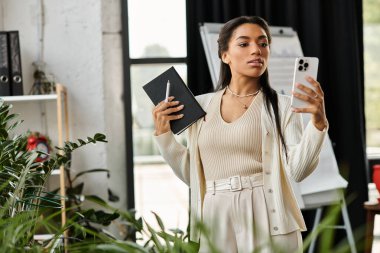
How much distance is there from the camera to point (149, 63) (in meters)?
4.53

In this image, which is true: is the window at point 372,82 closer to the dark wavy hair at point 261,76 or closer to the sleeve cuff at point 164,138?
the dark wavy hair at point 261,76

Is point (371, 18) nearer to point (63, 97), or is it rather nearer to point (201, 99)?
point (63, 97)

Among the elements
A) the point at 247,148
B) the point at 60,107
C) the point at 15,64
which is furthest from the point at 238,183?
the point at 15,64

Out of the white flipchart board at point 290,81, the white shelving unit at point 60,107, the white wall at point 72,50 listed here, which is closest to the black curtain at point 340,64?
the white flipchart board at point 290,81

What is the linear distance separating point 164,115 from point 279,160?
0.38 m

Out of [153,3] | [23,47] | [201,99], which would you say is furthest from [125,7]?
[201,99]

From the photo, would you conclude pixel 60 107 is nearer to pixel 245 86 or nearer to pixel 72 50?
pixel 72 50

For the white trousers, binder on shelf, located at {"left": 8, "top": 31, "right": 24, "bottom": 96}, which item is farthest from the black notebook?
binder on shelf, located at {"left": 8, "top": 31, "right": 24, "bottom": 96}

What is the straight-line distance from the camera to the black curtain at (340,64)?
15.0ft

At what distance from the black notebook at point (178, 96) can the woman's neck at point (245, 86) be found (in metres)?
0.13

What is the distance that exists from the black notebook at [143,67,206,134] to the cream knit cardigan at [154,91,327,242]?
0.10 ft

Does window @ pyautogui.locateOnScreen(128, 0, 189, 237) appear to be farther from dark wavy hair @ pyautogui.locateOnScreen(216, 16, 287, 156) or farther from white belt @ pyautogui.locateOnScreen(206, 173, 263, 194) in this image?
white belt @ pyautogui.locateOnScreen(206, 173, 263, 194)

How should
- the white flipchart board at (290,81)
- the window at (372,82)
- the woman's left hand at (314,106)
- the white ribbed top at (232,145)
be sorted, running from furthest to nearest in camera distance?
the window at (372,82)
the white flipchart board at (290,81)
the white ribbed top at (232,145)
the woman's left hand at (314,106)

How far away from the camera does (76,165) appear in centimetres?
420
